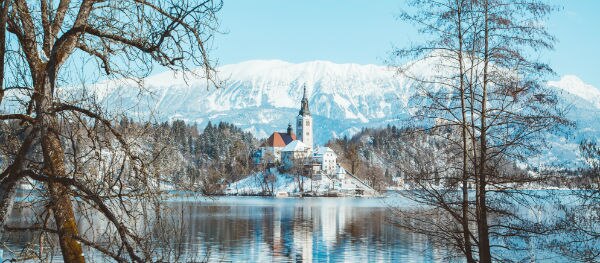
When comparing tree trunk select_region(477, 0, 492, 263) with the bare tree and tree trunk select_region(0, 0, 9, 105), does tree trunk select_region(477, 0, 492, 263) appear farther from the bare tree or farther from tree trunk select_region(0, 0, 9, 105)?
tree trunk select_region(0, 0, 9, 105)

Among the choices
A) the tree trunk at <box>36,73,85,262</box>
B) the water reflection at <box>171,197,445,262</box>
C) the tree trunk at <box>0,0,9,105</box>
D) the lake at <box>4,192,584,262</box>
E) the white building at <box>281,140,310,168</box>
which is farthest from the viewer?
the white building at <box>281,140,310,168</box>

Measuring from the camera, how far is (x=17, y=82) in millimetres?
7320

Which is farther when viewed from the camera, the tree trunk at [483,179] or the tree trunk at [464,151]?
the tree trunk at [464,151]

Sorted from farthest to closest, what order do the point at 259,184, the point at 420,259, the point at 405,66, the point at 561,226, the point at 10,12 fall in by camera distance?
the point at 259,184
the point at 420,259
the point at 405,66
the point at 561,226
the point at 10,12

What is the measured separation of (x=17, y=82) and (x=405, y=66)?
10643mm

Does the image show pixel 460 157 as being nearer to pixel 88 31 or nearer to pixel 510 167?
pixel 510 167

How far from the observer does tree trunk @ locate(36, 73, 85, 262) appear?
22.3ft

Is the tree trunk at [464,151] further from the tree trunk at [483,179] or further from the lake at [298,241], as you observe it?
the lake at [298,241]

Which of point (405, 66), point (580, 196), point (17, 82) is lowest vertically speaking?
point (580, 196)

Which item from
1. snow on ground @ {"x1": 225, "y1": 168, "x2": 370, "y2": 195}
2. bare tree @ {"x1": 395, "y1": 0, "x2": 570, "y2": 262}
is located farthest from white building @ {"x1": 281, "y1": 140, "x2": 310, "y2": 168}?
bare tree @ {"x1": 395, "y1": 0, "x2": 570, "y2": 262}

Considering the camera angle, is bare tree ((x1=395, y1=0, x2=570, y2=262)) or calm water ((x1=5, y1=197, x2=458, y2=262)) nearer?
bare tree ((x1=395, y1=0, x2=570, y2=262))

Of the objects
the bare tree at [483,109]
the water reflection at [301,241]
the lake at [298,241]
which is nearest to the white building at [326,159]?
the water reflection at [301,241]

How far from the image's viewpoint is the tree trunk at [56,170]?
681 cm

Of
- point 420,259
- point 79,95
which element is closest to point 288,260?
point 420,259
